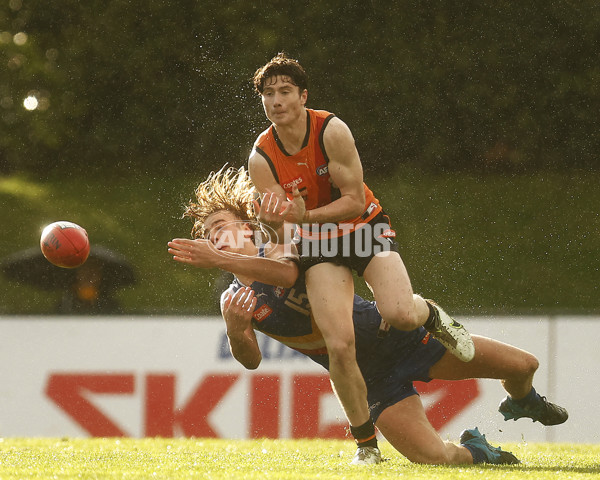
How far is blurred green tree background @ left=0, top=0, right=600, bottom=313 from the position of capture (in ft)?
49.7

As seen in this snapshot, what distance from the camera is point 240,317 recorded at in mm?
4984

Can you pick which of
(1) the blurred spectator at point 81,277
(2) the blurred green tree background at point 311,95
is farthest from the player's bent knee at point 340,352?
(2) the blurred green tree background at point 311,95

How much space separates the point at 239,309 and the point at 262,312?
0.34 metres

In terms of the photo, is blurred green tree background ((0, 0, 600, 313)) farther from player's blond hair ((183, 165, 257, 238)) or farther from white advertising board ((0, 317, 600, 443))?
player's blond hair ((183, 165, 257, 238))

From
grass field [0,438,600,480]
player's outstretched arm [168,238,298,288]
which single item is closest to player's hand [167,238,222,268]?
player's outstretched arm [168,238,298,288]

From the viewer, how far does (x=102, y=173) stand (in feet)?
53.3

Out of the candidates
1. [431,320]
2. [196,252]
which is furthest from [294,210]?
[431,320]

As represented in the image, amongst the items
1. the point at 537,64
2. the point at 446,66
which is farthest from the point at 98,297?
the point at 537,64

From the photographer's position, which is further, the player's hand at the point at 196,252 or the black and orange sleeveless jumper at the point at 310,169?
the black and orange sleeveless jumper at the point at 310,169

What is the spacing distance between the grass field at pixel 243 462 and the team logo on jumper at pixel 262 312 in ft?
2.45

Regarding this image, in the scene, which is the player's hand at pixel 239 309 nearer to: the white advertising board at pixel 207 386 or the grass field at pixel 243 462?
the grass field at pixel 243 462

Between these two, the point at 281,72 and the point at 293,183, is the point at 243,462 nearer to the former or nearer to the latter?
the point at 293,183

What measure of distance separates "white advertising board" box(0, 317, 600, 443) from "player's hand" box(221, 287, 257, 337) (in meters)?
3.38

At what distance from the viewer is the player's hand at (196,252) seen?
4887 mm
